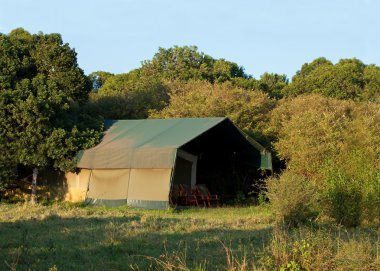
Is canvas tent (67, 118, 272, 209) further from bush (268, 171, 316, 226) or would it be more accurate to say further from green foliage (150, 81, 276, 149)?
bush (268, 171, 316, 226)

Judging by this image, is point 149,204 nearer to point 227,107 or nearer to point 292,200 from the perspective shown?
point 292,200

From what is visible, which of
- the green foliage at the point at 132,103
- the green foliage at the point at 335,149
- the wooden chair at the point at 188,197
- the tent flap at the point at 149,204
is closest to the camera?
the green foliage at the point at 335,149

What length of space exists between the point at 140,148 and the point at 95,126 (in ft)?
10.6

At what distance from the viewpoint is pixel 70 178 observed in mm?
19812

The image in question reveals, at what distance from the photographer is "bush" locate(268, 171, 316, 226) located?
12.3 meters

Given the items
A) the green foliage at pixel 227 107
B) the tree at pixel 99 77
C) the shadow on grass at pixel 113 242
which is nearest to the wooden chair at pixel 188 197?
the green foliage at pixel 227 107

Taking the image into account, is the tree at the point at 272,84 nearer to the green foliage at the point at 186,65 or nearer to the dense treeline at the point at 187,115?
the green foliage at the point at 186,65

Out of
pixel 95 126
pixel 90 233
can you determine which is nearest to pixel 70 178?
pixel 95 126

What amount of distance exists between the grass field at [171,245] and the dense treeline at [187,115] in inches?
52.8

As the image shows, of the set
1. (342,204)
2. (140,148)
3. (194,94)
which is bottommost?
(342,204)

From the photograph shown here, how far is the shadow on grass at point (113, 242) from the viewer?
27.2 feet

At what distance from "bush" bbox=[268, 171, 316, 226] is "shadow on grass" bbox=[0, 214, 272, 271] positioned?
60 cm

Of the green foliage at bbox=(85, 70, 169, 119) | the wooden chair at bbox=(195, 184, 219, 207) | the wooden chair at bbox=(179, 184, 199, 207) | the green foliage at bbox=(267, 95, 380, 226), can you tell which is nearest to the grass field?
the green foliage at bbox=(267, 95, 380, 226)

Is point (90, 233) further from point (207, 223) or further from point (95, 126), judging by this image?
point (95, 126)
